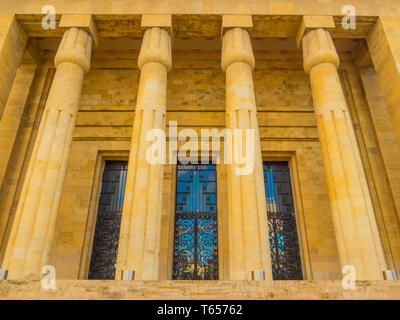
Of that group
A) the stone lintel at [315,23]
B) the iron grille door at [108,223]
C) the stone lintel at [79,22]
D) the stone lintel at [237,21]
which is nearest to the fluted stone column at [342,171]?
the stone lintel at [315,23]

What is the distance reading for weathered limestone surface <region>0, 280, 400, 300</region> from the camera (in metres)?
6.30

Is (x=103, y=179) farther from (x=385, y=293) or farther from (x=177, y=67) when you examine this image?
(x=385, y=293)

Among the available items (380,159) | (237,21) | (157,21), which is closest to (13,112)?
(157,21)

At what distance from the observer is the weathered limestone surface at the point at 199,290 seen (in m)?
6.30

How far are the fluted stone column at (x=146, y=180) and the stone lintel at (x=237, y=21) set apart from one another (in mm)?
2029

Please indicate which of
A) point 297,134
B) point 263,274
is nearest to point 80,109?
point 297,134

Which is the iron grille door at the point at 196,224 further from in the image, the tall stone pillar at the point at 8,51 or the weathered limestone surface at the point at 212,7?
the tall stone pillar at the point at 8,51

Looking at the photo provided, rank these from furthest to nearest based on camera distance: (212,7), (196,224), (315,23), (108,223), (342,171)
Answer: (108,223)
(196,224)
(212,7)
(315,23)
(342,171)

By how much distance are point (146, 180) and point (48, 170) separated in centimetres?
275

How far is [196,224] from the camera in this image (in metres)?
13.0

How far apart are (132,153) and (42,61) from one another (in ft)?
25.9

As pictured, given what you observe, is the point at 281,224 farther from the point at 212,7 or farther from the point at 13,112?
the point at 13,112

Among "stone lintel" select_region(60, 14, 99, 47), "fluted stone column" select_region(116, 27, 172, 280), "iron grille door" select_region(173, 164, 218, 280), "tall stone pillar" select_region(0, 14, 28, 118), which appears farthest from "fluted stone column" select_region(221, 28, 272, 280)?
"tall stone pillar" select_region(0, 14, 28, 118)

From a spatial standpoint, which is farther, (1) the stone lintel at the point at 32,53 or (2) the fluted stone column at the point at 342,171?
(1) the stone lintel at the point at 32,53
